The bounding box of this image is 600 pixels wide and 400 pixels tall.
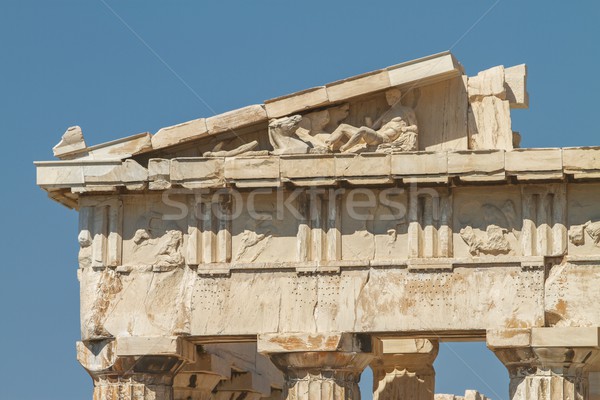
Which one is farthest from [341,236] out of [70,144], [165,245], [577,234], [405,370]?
[405,370]

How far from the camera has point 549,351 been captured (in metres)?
32.3

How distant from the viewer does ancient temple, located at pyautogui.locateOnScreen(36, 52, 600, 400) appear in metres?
32.7

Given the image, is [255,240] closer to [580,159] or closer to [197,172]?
[197,172]

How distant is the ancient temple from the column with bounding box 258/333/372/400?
0.11ft

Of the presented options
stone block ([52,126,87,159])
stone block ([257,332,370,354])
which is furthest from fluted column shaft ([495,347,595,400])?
stone block ([52,126,87,159])

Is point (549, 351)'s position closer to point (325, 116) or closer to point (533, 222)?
point (533, 222)

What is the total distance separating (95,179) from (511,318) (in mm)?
7333

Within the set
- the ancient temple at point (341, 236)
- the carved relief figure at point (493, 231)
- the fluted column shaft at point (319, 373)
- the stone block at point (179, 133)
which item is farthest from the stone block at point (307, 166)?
the fluted column shaft at point (319, 373)

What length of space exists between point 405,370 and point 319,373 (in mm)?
5374

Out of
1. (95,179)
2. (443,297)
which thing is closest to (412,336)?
(443,297)

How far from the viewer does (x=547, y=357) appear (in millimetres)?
32438

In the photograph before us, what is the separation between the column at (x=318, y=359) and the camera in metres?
33.0

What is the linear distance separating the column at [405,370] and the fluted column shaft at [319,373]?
472 centimetres

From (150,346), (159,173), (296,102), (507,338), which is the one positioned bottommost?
(150,346)
